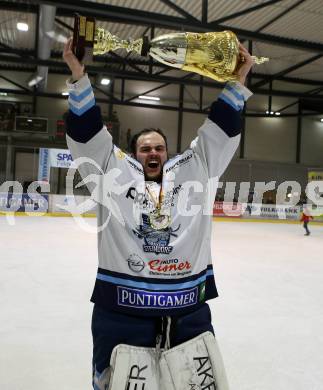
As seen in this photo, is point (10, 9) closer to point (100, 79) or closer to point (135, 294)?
point (100, 79)

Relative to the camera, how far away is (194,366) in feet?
4.69

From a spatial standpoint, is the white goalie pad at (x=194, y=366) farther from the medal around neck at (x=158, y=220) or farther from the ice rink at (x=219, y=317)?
the ice rink at (x=219, y=317)

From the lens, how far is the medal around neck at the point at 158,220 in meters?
1.43

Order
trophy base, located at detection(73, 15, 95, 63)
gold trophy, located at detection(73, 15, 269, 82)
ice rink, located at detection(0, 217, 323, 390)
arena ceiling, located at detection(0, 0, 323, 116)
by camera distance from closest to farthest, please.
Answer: trophy base, located at detection(73, 15, 95, 63) < gold trophy, located at detection(73, 15, 269, 82) < ice rink, located at detection(0, 217, 323, 390) < arena ceiling, located at detection(0, 0, 323, 116)

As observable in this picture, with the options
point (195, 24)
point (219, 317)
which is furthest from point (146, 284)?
point (195, 24)

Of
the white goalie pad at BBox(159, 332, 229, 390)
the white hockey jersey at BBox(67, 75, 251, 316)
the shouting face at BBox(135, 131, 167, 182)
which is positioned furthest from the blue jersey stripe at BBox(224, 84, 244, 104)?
the white goalie pad at BBox(159, 332, 229, 390)

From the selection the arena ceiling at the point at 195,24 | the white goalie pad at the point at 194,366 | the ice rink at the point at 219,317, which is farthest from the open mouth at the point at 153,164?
the arena ceiling at the point at 195,24

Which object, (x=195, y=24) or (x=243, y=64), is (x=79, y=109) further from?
(x=195, y=24)

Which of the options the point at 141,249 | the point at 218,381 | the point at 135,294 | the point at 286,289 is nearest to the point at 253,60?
the point at 141,249

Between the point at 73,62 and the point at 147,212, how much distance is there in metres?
0.56

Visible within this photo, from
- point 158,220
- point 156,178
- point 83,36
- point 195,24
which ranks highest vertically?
point 195,24

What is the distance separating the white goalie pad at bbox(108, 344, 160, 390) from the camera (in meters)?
1.37

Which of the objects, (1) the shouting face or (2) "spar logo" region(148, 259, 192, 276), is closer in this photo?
(2) "spar logo" region(148, 259, 192, 276)

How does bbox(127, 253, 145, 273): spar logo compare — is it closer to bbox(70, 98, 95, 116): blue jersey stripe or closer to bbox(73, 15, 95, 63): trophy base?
bbox(70, 98, 95, 116): blue jersey stripe
